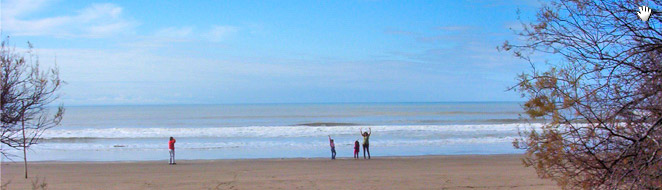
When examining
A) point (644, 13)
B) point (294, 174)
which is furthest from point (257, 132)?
point (644, 13)

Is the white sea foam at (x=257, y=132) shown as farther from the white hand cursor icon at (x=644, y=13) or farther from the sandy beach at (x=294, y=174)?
the white hand cursor icon at (x=644, y=13)

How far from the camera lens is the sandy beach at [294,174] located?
14.6 m

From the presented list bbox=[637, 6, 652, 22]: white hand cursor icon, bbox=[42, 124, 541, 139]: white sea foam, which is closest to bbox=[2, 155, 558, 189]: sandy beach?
bbox=[637, 6, 652, 22]: white hand cursor icon

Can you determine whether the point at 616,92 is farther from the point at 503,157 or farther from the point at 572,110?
the point at 503,157

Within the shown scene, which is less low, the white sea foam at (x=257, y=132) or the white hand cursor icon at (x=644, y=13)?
the white hand cursor icon at (x=644, y=13)

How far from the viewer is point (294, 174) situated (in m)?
16.9

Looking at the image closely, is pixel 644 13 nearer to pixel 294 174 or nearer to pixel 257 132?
pixel 294 174

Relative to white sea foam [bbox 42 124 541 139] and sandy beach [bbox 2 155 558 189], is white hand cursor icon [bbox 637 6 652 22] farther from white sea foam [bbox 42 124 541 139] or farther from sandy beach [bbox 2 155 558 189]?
white sea foam [bbox 42 124 541 139]

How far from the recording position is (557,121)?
683 centimetres

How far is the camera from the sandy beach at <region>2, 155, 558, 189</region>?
14.6 meters

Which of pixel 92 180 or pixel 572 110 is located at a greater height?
pixel 572 110

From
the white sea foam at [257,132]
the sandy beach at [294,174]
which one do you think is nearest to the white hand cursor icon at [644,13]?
the sandy beach at [294,174]

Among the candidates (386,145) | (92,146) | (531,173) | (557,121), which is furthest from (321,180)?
(92,146)

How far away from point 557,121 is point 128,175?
14.8 m
